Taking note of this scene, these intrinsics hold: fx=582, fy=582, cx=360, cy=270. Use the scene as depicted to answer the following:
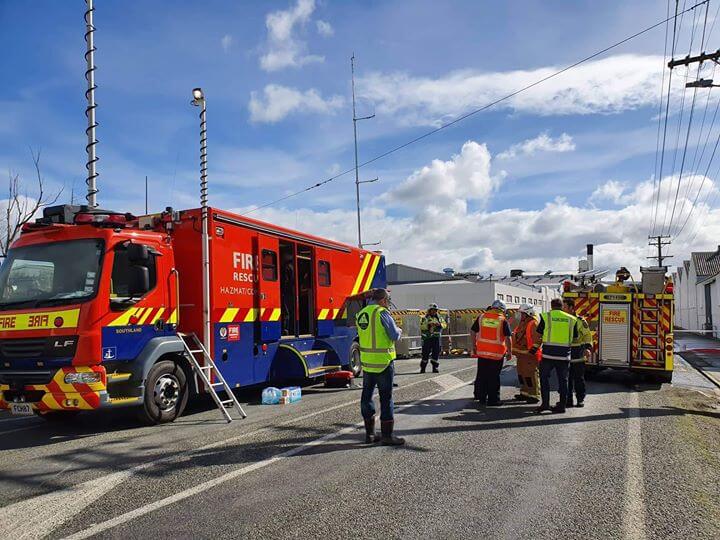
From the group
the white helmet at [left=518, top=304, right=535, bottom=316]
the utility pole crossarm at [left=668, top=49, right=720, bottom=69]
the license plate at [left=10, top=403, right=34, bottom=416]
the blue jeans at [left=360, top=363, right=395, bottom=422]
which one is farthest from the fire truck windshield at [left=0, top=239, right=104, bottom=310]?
the utility pole crossarm at [left=668, top=49, right=720, bottom=69]

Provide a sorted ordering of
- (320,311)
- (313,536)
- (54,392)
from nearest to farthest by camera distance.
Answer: (313,536) < (54,392) < (320,311)

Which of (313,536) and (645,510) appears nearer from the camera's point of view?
(313,536)

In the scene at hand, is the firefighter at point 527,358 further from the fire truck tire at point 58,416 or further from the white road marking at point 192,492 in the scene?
the fire truck tire at point 58,416

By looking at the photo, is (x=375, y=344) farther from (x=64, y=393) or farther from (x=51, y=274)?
(x=51, y=274)

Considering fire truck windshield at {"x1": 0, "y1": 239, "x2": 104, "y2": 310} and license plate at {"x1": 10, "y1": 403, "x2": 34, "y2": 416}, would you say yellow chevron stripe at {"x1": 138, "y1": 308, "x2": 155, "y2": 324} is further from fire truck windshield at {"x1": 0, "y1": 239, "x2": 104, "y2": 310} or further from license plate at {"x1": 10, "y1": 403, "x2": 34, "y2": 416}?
license plate at {"x1": 10, "y1": 403, "x2": 34, "y2": 416}

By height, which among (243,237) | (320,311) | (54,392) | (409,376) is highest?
(243,237)

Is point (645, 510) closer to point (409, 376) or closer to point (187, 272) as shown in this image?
point (187, 272)

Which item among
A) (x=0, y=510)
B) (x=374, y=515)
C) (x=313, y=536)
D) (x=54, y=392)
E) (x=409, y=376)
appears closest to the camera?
(x=313, y=536)

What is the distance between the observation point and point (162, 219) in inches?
361

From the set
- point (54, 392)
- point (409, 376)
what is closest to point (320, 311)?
point (409, 376)

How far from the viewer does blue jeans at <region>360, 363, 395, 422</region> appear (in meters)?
6.64

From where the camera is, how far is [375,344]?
667cm

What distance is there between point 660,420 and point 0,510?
7.88m

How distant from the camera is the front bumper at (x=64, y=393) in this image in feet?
23.5
